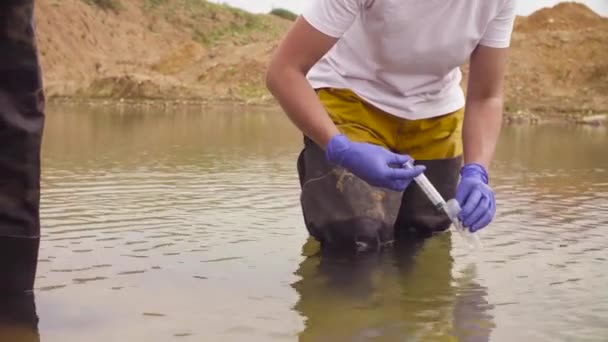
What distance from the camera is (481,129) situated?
2.74 meters

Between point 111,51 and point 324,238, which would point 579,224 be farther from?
point 111,51

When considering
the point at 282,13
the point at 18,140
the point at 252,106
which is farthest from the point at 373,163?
the point at 282,13

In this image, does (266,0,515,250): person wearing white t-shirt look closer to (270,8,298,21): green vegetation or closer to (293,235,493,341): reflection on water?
(293,235,493,341): reflection on water

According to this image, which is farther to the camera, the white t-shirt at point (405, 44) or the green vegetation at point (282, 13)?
the green vegetation at point (282, 13)

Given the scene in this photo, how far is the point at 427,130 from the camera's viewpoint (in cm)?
290

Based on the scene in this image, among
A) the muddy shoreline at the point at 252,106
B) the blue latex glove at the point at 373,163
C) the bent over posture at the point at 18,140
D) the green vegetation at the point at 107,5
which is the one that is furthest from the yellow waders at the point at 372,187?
the green vegetation at the point at 107,5

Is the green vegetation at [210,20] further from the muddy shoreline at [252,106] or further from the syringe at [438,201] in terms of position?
the syringe at [438,201]

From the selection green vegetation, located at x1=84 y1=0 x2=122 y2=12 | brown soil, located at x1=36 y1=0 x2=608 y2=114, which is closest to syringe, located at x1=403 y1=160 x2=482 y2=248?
brown soil, located at x1=36 y1=0 x2=608 y2=114

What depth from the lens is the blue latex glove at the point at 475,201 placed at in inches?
91.9

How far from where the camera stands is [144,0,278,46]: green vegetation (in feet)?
87.8

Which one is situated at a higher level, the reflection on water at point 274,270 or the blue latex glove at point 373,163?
the blue latex glove at point 373,163

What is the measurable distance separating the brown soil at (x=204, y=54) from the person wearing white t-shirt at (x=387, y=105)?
33.9ft

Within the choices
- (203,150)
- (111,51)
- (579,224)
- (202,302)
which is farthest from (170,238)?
(111,51)

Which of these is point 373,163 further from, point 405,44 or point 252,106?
point 252,106
